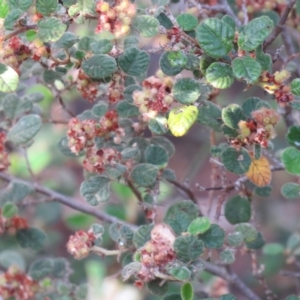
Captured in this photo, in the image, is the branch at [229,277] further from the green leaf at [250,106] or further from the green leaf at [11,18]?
the green leaf at [11,18]

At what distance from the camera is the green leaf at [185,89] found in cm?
84

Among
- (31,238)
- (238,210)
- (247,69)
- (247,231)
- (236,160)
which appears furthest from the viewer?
(31,238)

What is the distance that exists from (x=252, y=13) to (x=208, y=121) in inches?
15.0

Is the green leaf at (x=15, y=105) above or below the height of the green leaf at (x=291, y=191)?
below

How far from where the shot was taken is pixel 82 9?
84 centimetres

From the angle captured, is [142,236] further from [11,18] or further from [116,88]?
[11,18]

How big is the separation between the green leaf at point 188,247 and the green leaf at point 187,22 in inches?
12.5

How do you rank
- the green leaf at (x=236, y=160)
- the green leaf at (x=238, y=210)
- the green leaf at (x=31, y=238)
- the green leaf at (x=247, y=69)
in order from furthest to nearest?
the green leaf at (x=31, y=238) → the green leaf at (x=238, y=210) → the green leaf at (x=236, y=160) → the green leaf at (x=247, y=69)

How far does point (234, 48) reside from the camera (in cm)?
87

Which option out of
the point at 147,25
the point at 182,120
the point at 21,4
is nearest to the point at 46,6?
the point at 21,4

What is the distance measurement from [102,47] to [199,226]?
30 cm

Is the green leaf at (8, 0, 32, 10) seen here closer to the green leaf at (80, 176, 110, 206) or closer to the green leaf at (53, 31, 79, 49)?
the green leaf at (53, 31, 79, 49)

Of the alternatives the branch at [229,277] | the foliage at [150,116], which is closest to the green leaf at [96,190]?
the foliage at [150,116]

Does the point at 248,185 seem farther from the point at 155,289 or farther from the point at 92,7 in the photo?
the point at 92,7
